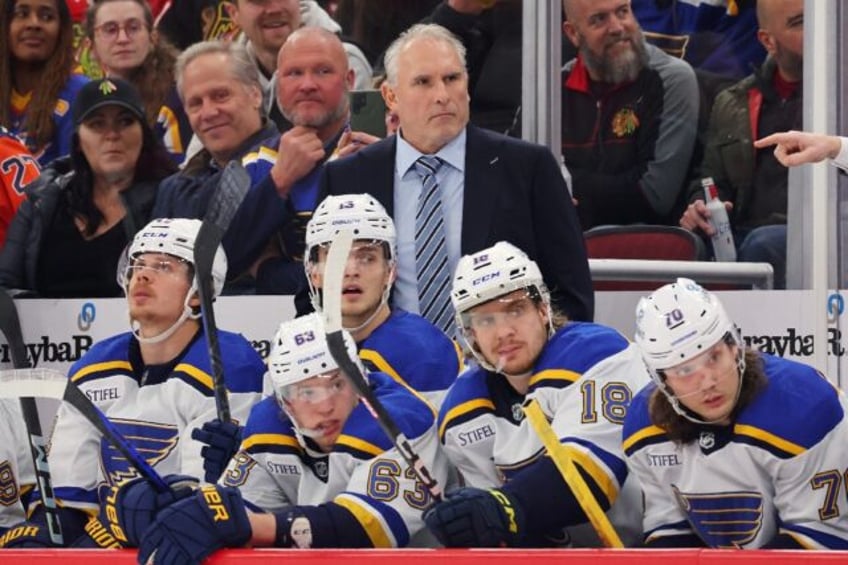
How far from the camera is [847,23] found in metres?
4.97

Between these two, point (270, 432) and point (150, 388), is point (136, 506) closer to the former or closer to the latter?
point (270, 432)

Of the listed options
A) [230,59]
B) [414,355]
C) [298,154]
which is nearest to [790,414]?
[414,355]

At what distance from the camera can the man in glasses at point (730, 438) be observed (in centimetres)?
366

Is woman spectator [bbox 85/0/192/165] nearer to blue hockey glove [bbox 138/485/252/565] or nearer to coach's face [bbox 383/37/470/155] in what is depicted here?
coach's face [bbox 383/37/470/155]

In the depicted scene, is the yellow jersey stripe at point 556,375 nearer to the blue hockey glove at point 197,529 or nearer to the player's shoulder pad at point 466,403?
the player's shoulder pad at point 466,403

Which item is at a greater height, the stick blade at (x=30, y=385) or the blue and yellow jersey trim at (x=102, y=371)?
the stick blade at (x=30, y=385)

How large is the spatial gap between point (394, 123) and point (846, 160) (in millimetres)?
1564

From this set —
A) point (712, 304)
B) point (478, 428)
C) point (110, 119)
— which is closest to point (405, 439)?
point (478, 428)

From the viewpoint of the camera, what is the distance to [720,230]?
16.8 ft

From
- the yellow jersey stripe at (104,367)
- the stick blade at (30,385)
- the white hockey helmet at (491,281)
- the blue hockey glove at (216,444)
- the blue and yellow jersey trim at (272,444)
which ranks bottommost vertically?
the blue hockey glove at (216,444)

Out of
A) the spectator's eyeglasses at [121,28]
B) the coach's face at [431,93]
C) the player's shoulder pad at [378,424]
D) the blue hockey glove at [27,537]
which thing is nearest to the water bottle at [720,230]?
the coach's face at [431,93]

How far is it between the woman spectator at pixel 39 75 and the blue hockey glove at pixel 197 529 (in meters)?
2.18

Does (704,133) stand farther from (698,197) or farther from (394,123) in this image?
(394,123)

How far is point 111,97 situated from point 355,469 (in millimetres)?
1938
